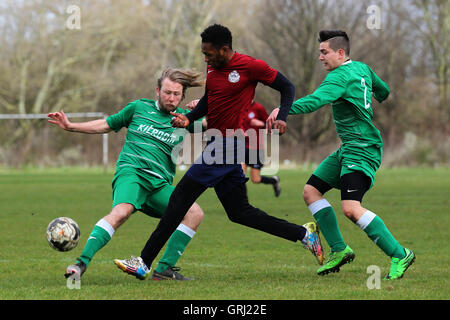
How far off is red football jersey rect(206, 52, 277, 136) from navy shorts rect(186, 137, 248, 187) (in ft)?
0.35

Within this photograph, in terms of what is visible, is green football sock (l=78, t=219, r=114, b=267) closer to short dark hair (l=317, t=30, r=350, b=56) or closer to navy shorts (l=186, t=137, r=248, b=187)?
navy shorts (l=186, t=137, r=248, b=187)

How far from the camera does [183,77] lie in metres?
6.16

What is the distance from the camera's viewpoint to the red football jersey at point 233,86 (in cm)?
579

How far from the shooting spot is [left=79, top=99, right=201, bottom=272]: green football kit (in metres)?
6.15

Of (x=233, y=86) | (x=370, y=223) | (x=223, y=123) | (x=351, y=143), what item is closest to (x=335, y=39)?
(x=351, y=143)

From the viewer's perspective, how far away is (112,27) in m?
40.2

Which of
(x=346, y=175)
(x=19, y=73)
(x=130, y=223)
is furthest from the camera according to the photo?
(x=19, y=73)

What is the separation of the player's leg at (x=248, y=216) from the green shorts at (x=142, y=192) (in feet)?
1.71

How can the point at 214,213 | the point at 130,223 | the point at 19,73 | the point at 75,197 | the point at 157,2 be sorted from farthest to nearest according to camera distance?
the point at 157,2
the point at 19,73
the point at 75,197
the point at 214,213
the point at 130,223

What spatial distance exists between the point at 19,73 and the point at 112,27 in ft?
18.4

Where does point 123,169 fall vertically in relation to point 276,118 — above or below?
below

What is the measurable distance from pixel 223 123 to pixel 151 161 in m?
0.76
